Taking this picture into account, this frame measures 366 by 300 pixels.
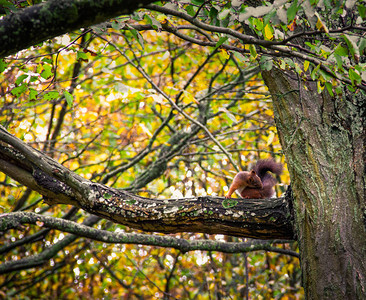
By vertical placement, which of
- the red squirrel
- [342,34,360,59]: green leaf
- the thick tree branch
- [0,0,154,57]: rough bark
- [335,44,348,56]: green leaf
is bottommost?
the thick tree branch

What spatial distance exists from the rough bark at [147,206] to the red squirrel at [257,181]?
1.25 meters

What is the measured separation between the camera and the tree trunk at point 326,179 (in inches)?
77.3

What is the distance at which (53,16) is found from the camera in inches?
49.7

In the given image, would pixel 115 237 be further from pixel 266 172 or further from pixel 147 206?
pixel 266 172

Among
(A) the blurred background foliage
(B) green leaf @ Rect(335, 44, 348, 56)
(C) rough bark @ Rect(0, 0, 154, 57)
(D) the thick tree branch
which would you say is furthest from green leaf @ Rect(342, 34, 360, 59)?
(A) the blurred background foliage

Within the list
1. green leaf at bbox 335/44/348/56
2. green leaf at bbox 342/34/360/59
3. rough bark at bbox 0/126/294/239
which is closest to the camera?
green leaf at bbox 342/34/360/59

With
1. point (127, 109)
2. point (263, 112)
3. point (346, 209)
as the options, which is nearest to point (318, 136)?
point (346, 209)

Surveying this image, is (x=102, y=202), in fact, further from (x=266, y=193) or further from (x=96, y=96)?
(x=96, y=96)

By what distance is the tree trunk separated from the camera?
1.96 metres

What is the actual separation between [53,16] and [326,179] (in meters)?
1.67

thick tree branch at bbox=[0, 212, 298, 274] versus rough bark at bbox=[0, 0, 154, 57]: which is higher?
rough bark at bbox=[0, 0, 154, 57]

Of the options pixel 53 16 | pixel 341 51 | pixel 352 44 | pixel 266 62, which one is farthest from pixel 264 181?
pixel 53 16

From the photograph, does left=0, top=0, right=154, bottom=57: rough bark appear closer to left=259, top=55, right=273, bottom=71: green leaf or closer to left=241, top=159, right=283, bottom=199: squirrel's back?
left=259, top=55, right=273, bottom=71: green leaf

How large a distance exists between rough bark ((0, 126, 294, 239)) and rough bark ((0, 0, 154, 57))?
1.14m
